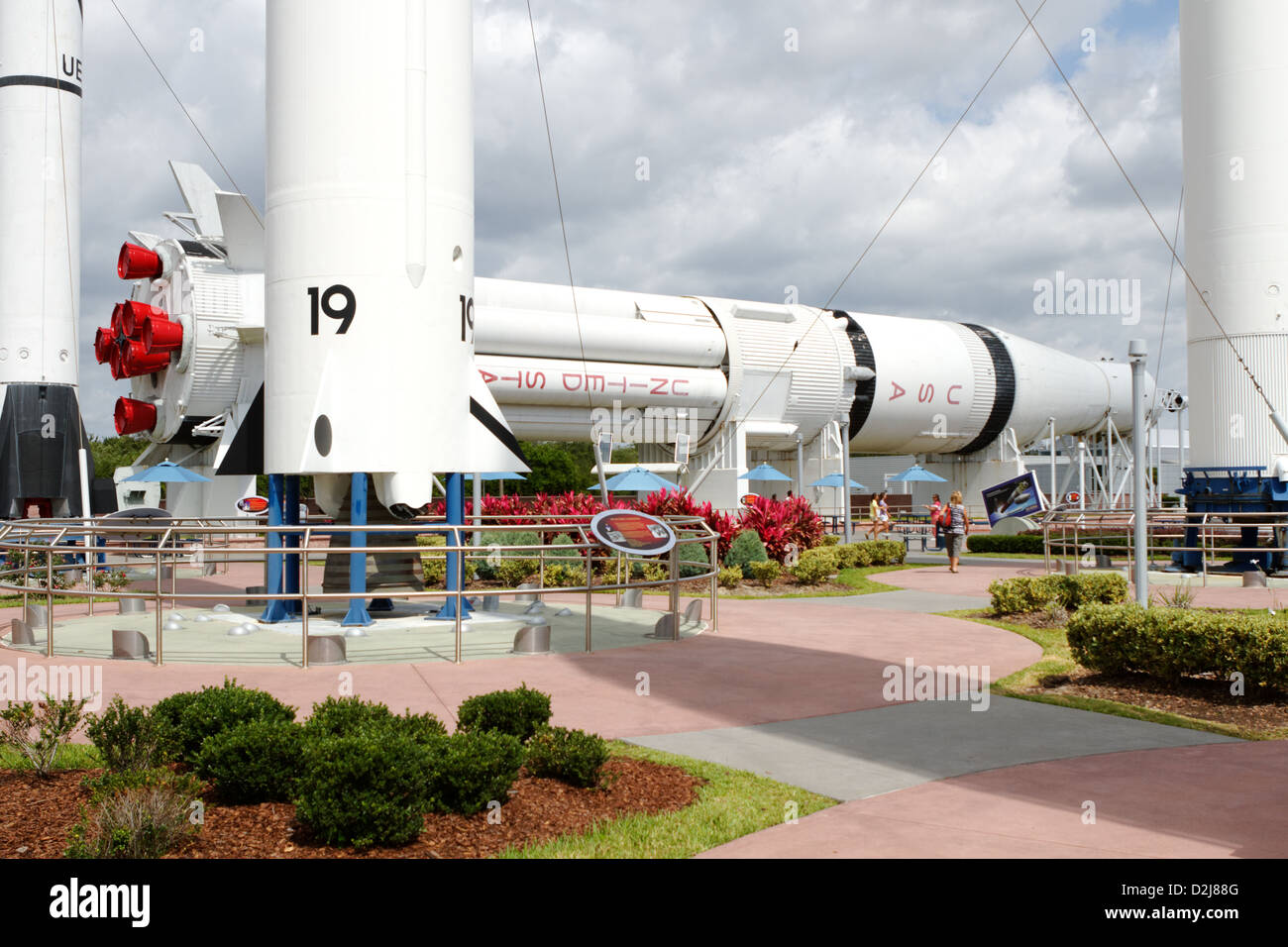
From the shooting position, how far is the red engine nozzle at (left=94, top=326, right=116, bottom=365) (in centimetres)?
2747

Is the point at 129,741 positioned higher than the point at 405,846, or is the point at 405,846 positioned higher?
the point at 129,741

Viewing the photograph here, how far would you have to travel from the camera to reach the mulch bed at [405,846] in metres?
4.93

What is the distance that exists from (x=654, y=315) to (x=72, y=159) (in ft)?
53.7

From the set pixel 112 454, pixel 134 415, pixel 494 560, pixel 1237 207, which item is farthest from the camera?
pixel 112 454

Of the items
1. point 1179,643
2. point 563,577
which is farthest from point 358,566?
point 1179,643

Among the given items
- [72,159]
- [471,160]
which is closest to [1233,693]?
[471,160]

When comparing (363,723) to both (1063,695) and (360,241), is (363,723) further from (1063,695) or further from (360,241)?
(360,241)

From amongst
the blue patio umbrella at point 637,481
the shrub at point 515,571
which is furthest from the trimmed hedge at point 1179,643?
the blue patio umbrella at point 637,481

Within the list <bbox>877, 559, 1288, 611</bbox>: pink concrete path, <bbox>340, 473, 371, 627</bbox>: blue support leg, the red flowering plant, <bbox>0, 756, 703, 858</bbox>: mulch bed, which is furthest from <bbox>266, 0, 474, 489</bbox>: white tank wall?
<bbox>877, 559, 1288, 611</bbox>: pink concrete path

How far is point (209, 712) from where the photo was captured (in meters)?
6.28

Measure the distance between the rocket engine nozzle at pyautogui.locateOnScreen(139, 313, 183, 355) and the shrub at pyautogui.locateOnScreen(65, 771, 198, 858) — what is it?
2328 cm

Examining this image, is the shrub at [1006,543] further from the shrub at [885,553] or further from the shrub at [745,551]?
the shrub at [745,551]

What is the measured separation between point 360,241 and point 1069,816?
10157mm

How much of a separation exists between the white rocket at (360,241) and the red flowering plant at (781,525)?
9.97 m
